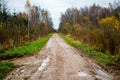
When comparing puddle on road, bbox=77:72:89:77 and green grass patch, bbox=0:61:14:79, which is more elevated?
puddle on road, bbox=77:72:89:77

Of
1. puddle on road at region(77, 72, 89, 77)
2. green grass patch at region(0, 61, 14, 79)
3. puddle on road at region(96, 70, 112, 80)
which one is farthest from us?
green grass patch at region(0, 61, 14, 79)

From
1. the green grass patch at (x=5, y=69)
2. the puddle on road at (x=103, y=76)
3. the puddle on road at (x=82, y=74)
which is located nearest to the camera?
the puddle on road at (x=103, y=76)

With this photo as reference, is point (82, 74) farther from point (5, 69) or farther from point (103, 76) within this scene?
point (5, 69)


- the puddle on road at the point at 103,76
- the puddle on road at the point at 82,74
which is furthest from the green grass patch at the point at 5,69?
the puddle on road at the point at 103,76

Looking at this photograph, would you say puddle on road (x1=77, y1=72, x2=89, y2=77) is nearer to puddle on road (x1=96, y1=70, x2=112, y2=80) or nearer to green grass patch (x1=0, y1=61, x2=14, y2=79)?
puddle on road (x1=96, y1=70, x2=112, y2=80)

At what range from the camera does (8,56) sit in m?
18.1

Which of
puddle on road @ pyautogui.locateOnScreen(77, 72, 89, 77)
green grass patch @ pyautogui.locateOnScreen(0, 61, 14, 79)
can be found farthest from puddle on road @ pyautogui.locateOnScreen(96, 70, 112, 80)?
green grass patch @ pyautogui.locateOnScreen(0, 61, 14, 79)

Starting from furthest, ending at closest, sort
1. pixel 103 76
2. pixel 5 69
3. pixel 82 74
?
pixel 5 69 < pixel 82 74 < pixel 103 76

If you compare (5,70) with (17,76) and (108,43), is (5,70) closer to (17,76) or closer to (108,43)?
(17,76)

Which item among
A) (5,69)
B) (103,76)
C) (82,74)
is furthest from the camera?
(5,69)

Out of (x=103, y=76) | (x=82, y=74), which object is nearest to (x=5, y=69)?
(x=82, y=74)

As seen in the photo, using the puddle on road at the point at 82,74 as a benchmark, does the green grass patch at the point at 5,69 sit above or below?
below

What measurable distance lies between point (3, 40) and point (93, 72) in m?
16.9

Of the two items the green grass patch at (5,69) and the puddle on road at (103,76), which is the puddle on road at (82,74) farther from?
the green grass patch at (5,69)
